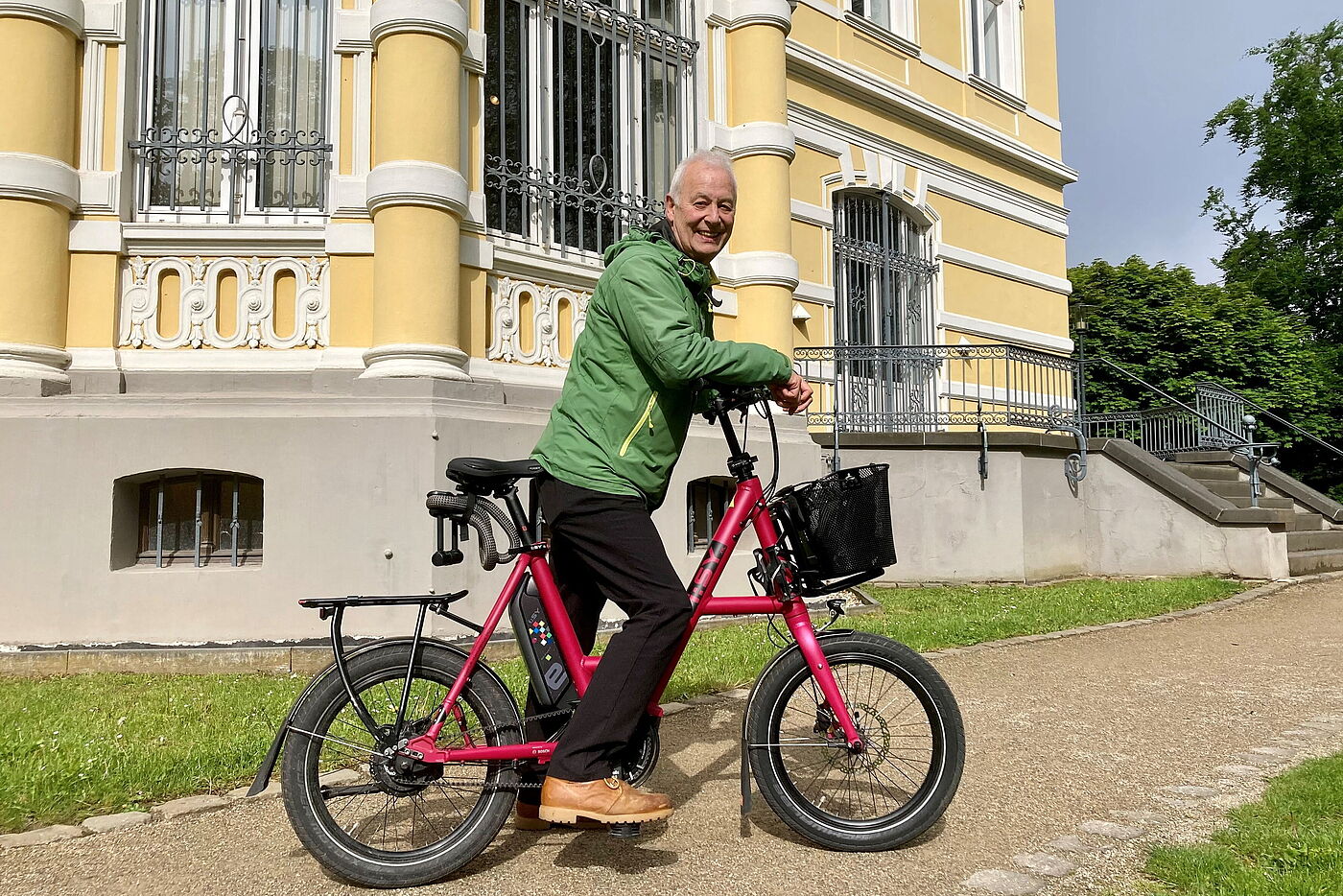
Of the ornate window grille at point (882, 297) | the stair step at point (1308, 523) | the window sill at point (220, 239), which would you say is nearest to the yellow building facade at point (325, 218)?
the window sill at point (220, 239)

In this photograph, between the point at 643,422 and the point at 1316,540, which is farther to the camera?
the point at 1316,540

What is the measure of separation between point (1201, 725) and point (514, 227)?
5.88 m

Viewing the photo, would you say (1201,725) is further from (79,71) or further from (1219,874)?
(79,71)

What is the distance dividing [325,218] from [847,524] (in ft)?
18.5

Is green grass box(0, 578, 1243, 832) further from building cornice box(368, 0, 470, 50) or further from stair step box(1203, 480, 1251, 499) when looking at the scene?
stair step box(1203, 480, 1251, 499)

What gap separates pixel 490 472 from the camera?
325 centimetres

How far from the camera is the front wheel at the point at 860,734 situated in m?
3.40

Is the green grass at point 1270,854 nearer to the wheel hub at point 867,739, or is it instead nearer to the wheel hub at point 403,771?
the wheel hub at point 867,739

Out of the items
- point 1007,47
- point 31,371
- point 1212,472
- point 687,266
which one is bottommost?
point 1212,472

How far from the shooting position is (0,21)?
23.1 feet

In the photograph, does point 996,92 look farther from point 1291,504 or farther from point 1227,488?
point 1291,504

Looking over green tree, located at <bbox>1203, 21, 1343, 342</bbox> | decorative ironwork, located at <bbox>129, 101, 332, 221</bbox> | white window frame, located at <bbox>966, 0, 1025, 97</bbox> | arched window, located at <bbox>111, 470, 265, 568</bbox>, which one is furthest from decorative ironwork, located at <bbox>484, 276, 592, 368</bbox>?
green tree, located at <bbox>1203, 21, 1343, 342</bbox>

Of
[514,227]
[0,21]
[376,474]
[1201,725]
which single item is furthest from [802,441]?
[0,21]

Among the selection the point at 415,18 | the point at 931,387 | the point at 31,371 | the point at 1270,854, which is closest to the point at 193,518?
the point at 31,371
